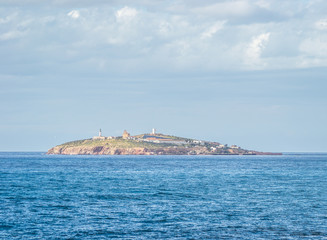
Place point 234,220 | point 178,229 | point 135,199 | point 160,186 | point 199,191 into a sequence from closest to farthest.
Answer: point 178,229, point 234,220, point 135,199, point 199,191, point 160,186

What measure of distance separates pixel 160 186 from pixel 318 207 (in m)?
35.4

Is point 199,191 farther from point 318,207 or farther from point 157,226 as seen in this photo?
point 157,226

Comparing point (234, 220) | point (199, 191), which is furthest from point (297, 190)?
point (234, 220)

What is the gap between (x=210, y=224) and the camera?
50594mm

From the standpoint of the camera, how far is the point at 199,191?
82.9m

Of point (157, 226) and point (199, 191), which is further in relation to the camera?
point (199, 191)

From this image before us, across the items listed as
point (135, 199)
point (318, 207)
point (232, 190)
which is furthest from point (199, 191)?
point (318, 207)

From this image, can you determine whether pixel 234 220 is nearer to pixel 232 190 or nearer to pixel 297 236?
pixel 297 236

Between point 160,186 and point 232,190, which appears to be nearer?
point 232,190

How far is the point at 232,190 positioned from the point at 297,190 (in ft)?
36.0

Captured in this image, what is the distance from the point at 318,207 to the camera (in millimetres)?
62938

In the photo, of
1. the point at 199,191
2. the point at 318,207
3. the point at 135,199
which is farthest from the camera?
the point at 199,191

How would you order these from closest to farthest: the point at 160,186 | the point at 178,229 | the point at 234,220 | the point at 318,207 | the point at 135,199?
the point at 178,229 → the point at 234,220 → the point at 318,207 → the point at 135,199 → the point at 160,186

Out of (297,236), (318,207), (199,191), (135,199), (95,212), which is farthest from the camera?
(199,191)
